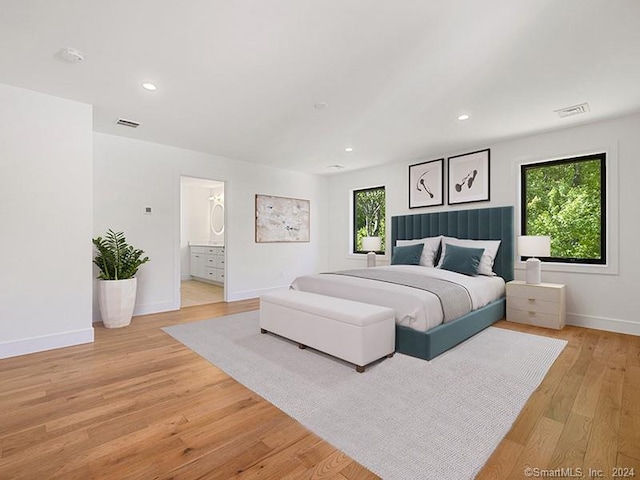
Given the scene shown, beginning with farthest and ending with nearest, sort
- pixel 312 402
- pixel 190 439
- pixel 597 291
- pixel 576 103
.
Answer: pixel 597 291, pixel 576 103, pixel 312 402, pixel 190 439

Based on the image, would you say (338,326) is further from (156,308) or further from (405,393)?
(156,308)

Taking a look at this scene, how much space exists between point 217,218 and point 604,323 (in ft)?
25.1

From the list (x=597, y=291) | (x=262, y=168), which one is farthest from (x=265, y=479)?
(x=262, y=168)

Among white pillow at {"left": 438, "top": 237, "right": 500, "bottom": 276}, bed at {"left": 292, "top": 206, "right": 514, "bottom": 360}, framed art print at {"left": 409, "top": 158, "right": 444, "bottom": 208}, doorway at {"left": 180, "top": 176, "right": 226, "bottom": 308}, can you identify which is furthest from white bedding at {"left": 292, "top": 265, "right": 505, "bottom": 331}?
doorway at {"left": 180, "top": 176, "right": 226, "bottom": 308}

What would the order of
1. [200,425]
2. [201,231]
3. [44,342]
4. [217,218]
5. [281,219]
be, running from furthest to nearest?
[201,231], [217,218], [281,219], [44,342], [200,425]

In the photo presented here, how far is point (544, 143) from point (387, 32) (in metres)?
3.21

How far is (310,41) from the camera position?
7.28 feet

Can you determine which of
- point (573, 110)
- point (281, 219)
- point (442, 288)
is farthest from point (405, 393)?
point (281, 219)

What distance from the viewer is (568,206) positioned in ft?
13.4

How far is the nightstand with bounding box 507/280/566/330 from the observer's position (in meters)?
3.71

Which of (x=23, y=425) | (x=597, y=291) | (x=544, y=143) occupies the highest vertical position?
(x=544, y=143)

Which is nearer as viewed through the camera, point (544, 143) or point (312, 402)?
point (312, 402)

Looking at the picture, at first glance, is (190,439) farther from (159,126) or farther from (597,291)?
(597,291)

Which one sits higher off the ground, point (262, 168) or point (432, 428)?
point (262, 168)
